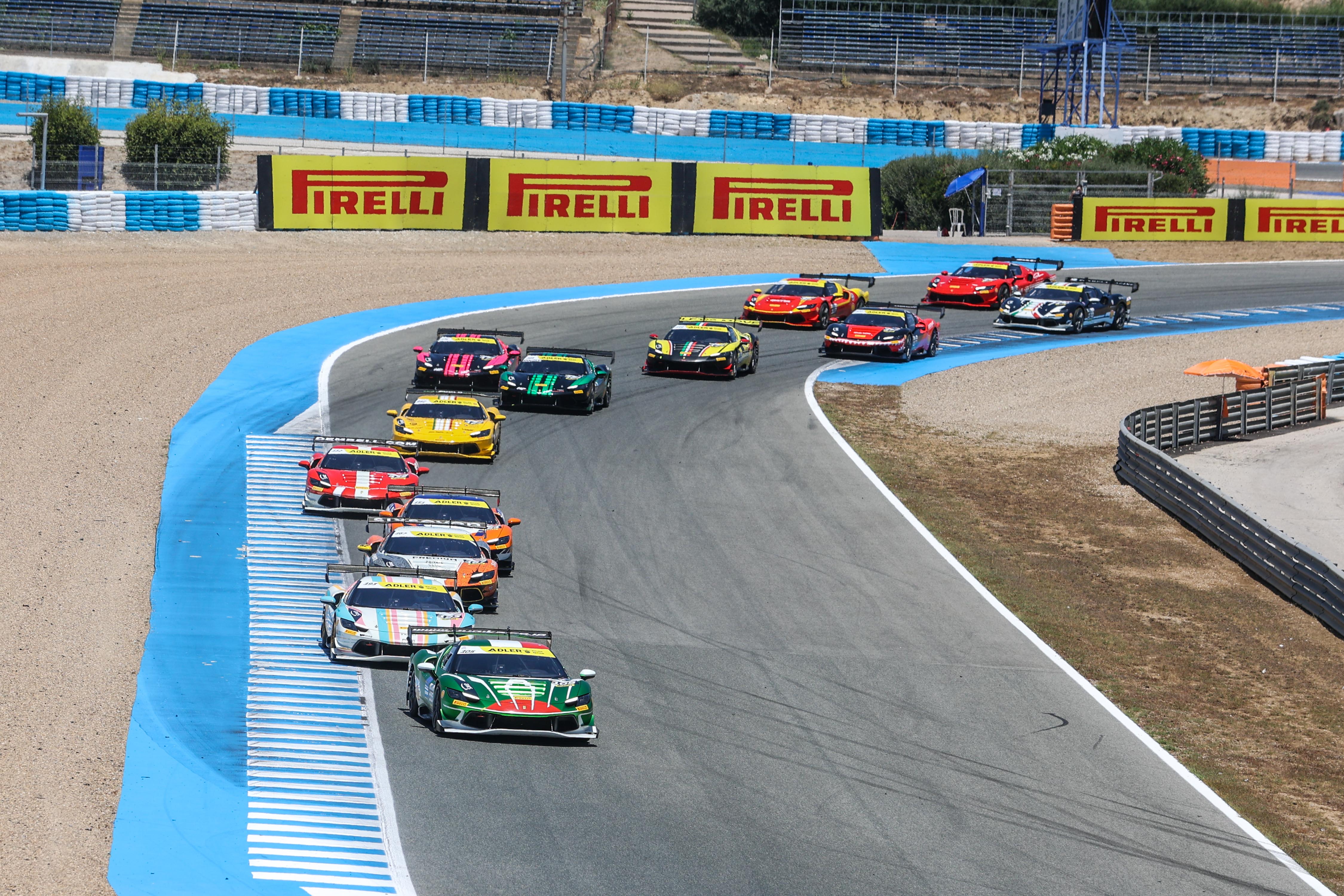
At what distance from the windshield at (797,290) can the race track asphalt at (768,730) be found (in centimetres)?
1271

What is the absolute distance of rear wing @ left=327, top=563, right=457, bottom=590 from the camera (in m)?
21.1

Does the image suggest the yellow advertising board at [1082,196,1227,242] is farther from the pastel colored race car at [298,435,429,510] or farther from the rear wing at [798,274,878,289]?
the pastel colored race car at [298,435,429,510]

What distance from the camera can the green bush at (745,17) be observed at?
3423 inches

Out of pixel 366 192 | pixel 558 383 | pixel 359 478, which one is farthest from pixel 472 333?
pixel 366 192

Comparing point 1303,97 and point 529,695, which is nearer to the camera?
point 529,695

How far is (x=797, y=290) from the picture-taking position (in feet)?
145

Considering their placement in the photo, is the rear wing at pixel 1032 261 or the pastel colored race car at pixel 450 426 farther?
the rear wing at pixel 1032 261

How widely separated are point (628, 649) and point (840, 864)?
253 inches

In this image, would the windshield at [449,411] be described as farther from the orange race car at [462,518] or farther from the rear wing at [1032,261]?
the rear wing at [1032,261]

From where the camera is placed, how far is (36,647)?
19.8m

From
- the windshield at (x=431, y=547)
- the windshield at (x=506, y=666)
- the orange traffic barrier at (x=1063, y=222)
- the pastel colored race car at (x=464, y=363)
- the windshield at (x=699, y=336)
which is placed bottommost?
the windshield at (x=506, y=666)

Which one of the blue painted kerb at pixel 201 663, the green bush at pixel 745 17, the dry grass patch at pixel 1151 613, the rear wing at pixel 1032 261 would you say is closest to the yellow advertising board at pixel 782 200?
the rear wing at pixel 1032 261

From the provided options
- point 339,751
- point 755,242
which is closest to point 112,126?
point 755,242

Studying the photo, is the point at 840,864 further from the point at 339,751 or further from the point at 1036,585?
the point at 1036,585
